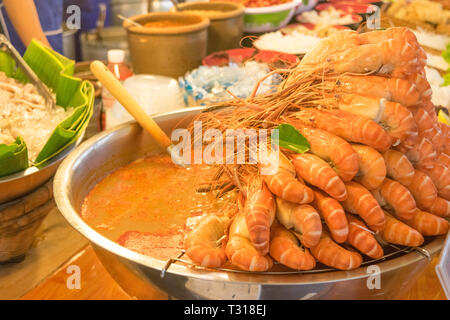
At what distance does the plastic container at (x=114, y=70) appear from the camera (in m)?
2.08

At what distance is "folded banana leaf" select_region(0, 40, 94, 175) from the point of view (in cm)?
156

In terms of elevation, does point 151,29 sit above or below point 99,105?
above

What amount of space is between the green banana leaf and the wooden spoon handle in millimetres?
366

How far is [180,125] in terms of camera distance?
177cm

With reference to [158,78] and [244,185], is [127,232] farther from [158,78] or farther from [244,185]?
[158,78]

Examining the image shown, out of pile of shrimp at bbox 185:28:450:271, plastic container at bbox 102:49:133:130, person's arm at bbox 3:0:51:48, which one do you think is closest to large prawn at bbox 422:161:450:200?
pile of shrimp at bbox 185:28:450:271

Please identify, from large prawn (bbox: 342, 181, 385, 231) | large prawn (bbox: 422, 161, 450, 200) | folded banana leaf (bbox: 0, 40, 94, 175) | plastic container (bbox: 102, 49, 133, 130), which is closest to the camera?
large prawn (bbox: 342, 181, 385, 231)

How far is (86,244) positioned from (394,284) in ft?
3.72

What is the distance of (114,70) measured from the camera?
230 centimetres

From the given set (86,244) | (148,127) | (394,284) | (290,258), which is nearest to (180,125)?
(148,127)

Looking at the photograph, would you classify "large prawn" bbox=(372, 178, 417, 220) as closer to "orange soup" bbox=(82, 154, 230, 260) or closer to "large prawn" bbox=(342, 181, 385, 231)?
"large prawn" bbox=(342, 181, 385, 231)

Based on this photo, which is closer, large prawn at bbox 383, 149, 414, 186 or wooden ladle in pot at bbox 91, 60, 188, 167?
large prawn at bbox 383, 149, 414, 186

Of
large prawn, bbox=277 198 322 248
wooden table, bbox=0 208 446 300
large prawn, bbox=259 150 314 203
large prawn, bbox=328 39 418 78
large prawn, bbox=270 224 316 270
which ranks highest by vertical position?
large prawn, bbox=328 39 418 78
